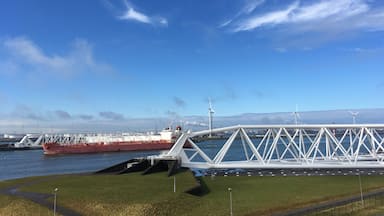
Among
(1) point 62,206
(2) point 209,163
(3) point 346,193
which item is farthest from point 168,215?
(2) point 209,163

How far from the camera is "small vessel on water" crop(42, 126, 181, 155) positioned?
12744 cm

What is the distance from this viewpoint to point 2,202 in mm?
28156

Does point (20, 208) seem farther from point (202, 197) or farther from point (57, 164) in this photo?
point (57, 164)

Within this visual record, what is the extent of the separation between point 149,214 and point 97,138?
139m

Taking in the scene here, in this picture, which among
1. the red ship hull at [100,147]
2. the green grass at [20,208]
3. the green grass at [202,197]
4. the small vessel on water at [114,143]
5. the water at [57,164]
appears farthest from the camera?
the small vessel on water at [114,143]

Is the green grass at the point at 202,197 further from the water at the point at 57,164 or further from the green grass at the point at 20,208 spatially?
the water at the point at 57,164

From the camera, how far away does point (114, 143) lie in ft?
456

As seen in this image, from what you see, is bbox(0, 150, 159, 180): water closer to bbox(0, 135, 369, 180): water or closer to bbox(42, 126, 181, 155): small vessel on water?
bbox(0, 135, 369, 180): water

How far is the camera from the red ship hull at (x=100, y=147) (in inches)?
4931

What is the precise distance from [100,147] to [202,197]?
352 feet

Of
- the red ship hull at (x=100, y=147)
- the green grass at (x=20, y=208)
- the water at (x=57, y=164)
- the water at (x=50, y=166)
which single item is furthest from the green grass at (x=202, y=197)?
the red ship hull at (x=100, y=147)

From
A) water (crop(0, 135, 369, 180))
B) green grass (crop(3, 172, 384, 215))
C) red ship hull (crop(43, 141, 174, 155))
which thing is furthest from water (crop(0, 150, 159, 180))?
green grass (crop(3, 172, 384, 215))

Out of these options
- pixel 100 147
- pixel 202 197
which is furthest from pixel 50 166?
pixel 202 197

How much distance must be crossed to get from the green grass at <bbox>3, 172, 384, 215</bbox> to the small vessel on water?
298 feet
